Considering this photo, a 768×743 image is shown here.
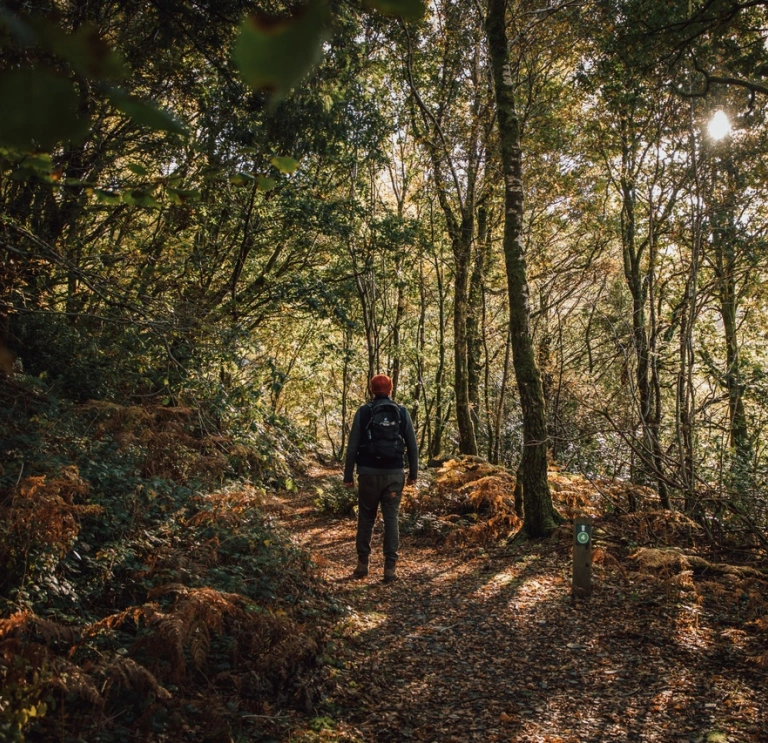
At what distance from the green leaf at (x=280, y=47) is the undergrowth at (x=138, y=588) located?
3.03 meters

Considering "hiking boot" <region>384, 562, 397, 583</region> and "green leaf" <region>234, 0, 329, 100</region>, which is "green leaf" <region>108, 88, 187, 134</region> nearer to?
"green leaf" <region>234, 0, 329, 100</region>

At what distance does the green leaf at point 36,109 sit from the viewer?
71 cm

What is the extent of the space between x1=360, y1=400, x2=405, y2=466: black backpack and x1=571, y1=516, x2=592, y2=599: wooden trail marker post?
2.19m

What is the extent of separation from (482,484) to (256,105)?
6.57 m

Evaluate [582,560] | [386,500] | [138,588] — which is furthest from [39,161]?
[582,560]

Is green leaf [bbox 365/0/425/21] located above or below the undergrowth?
above

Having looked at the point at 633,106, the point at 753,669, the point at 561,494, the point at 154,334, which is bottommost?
the point at 753,669

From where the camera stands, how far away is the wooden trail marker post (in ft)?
20.6

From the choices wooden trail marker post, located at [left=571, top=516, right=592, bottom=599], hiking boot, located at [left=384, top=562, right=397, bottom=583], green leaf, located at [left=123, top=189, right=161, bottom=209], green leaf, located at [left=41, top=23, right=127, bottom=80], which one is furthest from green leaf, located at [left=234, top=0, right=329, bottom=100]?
hiking boot, located at [left=384, top=562, right=397, bottom=583]

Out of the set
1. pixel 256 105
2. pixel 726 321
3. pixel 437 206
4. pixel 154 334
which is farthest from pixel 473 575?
pixel 437 206

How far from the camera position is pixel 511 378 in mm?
19391

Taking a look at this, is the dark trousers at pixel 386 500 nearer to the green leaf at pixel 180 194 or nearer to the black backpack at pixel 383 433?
the black backpack at pixel 383 433

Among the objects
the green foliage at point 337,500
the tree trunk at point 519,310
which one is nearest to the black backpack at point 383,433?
the tree trunk at point 519,310

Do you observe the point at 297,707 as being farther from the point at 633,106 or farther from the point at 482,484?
the point at 633,106
